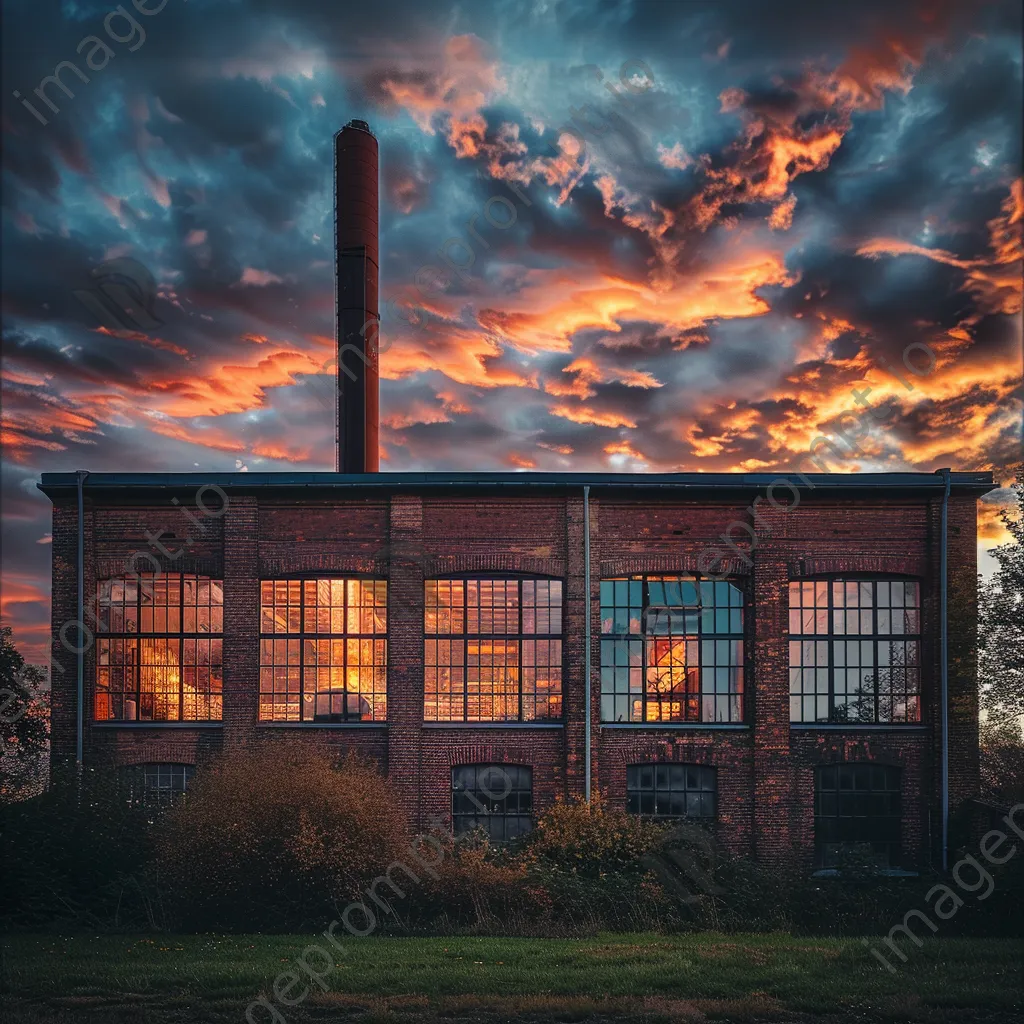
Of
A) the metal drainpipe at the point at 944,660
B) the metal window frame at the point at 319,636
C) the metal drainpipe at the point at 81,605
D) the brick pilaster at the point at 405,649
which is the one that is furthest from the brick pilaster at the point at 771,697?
the metal drainpipe at the point at 81,605

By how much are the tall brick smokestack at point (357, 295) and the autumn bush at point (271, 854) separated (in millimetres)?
10828

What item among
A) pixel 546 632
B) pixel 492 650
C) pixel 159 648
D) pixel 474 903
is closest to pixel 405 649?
pixel 492 650

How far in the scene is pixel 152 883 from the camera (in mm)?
14617

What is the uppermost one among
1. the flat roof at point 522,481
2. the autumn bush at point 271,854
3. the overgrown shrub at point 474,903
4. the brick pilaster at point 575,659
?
the flat roof at point 522,481

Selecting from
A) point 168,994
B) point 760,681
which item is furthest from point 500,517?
point 168,994

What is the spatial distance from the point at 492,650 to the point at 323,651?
12.4 feet

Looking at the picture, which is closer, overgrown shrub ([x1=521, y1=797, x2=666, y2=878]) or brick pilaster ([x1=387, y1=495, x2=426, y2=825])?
overgrown shrub ([x1=521, y1=797, x2=666, y2=878])

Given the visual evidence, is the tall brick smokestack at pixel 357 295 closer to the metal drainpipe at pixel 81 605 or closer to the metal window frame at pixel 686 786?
the metal drainpipe at pixel 81 605

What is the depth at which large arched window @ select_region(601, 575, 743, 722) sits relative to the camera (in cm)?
1934

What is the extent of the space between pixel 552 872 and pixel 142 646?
1049 cm

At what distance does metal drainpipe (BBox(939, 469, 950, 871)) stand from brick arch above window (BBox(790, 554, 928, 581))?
48cm

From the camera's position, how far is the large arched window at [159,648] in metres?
19.4

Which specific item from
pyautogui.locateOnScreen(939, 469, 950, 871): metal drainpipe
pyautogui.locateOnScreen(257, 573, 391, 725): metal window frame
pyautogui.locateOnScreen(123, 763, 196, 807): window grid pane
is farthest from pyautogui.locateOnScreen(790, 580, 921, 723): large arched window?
pyautogui.locateOnScreen(123, 763, 196, 807): window grid pane

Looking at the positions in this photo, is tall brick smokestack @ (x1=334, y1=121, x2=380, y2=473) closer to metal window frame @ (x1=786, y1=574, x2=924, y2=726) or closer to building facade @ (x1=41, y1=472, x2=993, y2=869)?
building facade @ (x1=41, y1=472, x2=993, y2=869)
